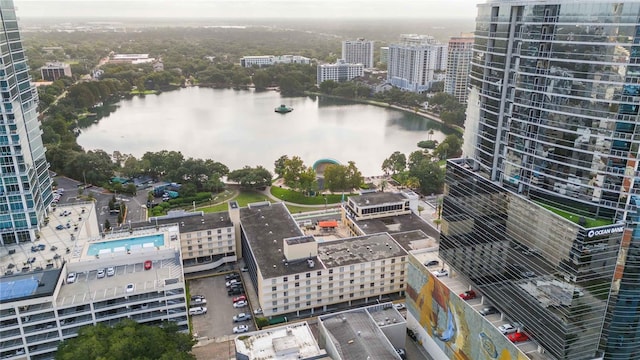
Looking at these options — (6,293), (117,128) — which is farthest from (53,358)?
(117,128)

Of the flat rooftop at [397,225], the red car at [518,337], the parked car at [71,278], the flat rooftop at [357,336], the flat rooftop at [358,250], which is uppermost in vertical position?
the red car at [518,337]

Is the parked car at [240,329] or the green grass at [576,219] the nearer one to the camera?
the green grass at [576,219]

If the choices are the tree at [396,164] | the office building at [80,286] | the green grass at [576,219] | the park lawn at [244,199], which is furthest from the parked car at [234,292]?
the tree at [396,164]

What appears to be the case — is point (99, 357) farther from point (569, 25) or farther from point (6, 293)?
point (569, 25)

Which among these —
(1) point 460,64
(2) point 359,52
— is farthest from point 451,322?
(2) point 359,52

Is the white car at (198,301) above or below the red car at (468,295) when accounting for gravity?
below

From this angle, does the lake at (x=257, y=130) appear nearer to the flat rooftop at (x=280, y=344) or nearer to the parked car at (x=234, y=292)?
the parked car at (x=234, y=292)

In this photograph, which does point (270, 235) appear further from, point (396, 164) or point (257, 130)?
point (257, 130)
